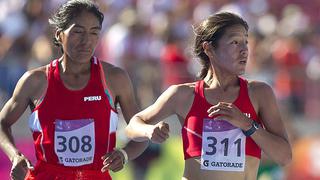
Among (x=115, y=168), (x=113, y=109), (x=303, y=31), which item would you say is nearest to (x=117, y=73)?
(x=113, y=109)

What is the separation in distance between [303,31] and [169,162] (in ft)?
12.7

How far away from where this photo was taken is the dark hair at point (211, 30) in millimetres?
5387

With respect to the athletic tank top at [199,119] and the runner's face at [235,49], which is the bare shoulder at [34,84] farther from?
the runner's face at [235,49]

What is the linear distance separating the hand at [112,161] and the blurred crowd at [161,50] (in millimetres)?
5657

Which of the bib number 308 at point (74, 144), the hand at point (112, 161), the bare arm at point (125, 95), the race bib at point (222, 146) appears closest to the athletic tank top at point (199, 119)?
the race bib at point (222, 146)

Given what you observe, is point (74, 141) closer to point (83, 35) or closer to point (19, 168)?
point (19, 168)

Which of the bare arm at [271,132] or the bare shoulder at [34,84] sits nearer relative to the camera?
the bare arm at [271,132]

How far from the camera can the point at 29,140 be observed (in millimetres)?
11797

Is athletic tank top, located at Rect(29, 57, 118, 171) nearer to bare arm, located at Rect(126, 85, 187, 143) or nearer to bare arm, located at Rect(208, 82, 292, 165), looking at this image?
bare arm, located at Rect(126, 85, 187, 143)

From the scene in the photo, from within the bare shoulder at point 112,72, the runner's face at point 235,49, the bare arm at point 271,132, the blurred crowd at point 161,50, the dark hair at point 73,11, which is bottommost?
the blurred crowd at point 161,50

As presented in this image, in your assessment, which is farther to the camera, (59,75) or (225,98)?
(59,75)

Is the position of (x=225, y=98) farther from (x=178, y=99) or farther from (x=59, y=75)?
(x=59, y=75)

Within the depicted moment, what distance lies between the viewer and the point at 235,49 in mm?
5340

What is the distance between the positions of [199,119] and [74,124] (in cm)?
96
